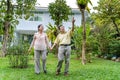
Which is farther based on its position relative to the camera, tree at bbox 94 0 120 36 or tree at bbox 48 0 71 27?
tree at bbox 48 0 71 27

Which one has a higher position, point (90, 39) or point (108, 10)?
point (108, 10)

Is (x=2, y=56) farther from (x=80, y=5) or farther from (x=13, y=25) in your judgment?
(x=80, y=5)

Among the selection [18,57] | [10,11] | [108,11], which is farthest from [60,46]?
[108,11]

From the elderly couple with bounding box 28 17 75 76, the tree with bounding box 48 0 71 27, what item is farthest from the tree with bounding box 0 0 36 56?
the elderly couple with bounding box 28 17 75 76

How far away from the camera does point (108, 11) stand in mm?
25109

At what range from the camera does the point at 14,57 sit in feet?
49.3

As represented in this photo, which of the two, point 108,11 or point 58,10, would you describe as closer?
point 108,11

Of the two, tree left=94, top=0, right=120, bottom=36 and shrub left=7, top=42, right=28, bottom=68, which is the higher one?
tree left=94, top=0, right=120, bottom=36

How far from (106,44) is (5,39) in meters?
8.54

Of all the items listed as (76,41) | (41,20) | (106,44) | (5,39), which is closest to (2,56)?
(5,39)

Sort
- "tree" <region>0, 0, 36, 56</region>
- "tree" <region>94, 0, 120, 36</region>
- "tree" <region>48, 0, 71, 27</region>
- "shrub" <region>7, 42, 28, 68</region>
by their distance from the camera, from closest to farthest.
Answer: "shrub" <region>7, 42, 28, 68</region>
"tree" <region>0, 0, 36, 56</region>
"tree" <region>94, 0, 120, 36</region>
"tree" <region>48, 0, 71, 27</region>

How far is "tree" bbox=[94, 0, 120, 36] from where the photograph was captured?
24.8 metres

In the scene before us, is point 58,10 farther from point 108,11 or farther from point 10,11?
point 108,11

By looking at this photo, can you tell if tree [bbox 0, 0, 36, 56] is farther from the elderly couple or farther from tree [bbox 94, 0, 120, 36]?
the elderly couple
